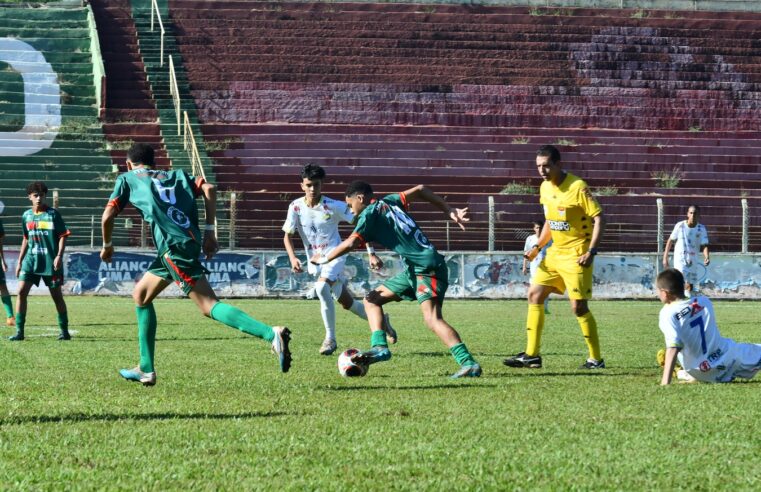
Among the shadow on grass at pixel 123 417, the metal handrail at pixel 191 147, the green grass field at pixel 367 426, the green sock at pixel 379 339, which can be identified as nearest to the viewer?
the green grass field at pixel 367 426

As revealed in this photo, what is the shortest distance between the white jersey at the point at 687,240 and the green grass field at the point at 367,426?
22.5 feet

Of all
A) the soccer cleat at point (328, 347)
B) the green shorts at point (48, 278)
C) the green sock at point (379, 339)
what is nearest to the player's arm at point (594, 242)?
the green sock at point (379, 339)

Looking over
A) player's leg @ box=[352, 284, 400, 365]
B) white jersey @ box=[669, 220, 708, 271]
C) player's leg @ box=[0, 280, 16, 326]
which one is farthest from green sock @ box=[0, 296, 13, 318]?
white jersey @ box=[669, 220, 708, 271]

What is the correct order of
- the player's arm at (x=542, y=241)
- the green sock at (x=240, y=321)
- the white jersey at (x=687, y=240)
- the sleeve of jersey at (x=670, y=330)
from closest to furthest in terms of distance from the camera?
the sleeve of jersey at (x=670, y=330) → the green sock at (x=240, y=321) → the player's arm at (x=542, y=241) → the white jersey at (x=687, y=240)

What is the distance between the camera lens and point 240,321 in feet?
25.3

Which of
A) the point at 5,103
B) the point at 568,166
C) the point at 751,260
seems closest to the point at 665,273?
the point at 751,260

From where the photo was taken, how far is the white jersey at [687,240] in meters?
17.2

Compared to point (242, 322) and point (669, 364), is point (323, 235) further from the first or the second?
point (669, 364)

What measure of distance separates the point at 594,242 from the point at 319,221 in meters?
3.75

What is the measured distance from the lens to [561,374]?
8852 millimetres

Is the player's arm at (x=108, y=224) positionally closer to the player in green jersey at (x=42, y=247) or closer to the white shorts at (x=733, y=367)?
the white shorts at (x=733, y=367)

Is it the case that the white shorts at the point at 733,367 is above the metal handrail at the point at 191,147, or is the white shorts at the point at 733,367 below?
below

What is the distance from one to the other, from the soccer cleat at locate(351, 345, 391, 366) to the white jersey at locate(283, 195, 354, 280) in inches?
143

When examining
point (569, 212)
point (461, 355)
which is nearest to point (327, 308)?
point (569, 212)
